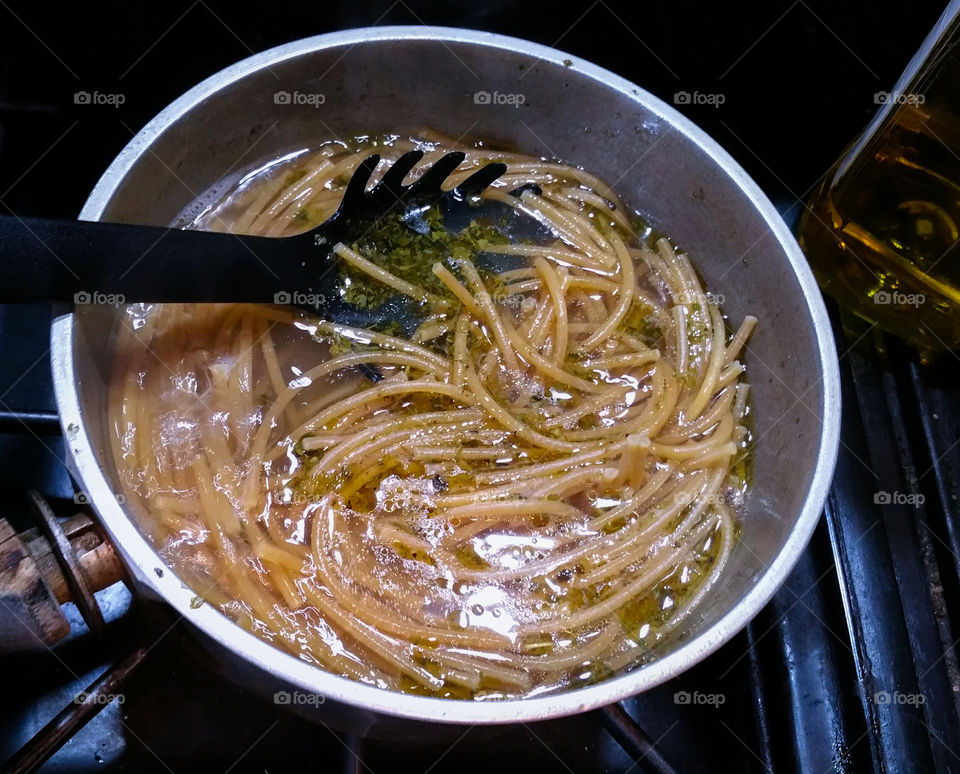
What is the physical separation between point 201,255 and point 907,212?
72.5 inches

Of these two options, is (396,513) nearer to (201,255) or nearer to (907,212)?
(201,255)

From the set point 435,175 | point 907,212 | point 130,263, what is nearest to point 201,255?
point 130,263

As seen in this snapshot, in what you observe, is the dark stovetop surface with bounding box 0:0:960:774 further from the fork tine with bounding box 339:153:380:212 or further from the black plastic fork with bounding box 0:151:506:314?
the fork tine with bounding box 339:153:380:212

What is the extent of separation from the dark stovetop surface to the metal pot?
0.24 meters

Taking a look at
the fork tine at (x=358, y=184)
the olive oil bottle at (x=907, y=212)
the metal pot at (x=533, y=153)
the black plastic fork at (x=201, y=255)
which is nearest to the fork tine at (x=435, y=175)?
the black plastic fork at (x=201, y=255)

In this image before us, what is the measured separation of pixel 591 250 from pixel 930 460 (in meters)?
1.07

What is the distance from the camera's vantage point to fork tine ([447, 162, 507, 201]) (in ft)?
7.41

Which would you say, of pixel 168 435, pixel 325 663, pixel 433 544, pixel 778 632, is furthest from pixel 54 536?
pixel 778 632

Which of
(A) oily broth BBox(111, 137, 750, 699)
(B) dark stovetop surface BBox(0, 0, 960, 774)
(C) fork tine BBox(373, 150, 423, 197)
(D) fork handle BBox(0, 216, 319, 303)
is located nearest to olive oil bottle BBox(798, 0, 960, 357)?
(B) dark stovetop surface BBox(0, 0, 960, 774)

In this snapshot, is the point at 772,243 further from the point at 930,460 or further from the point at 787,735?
the point at 787,735

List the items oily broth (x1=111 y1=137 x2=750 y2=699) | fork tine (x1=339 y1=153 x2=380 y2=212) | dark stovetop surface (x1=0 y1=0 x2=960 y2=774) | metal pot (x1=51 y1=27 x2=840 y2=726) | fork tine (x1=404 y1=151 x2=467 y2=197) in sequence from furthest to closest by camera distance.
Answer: fork tine (x1=404 y1=151 x2=467 y2=197) → fork tine (x1=339 y1=153 x2=380 y2=212) → dark stovetop surface (x1=0 y1=0 x2=960 y2=774) → oily broth (x1=111 y1=137 x2=750 y2=699) → metal pot (x1=51 y1=27 x2=840 y2=726)

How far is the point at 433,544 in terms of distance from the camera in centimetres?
190

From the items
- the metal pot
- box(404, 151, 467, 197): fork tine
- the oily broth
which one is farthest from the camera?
box(404, 151, 467, 197): fork tine

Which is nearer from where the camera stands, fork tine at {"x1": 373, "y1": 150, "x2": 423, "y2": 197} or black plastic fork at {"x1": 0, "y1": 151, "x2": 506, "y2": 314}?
black plastic fork at {"x1": 0, "y1": 151, "x2": 506, "y2": 314}
